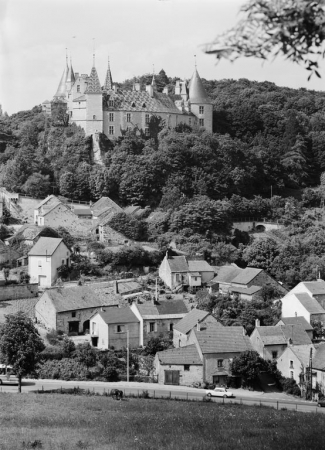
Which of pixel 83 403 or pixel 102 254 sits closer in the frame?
pixel 83 403

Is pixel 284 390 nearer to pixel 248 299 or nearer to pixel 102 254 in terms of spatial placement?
pixel 248 299

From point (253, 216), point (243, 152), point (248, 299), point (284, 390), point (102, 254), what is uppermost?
point (243, 152)

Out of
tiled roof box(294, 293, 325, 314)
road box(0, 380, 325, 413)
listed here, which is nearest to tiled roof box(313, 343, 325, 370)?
road box(0, 380, 325, 413)

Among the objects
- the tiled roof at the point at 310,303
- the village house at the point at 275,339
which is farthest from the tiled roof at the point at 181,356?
the tiled roof at the point at 310,303

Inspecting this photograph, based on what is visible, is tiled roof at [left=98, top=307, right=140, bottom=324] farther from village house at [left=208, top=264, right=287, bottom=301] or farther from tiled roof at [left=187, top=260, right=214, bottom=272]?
tiled roof at [left=187, top=260, right=214, bottom=272]

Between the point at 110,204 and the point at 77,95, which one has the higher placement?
the point at 77,95

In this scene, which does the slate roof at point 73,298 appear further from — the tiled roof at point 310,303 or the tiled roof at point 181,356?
the tiled roof at point 310,303

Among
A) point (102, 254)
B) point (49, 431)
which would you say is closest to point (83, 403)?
point (49, 431)
